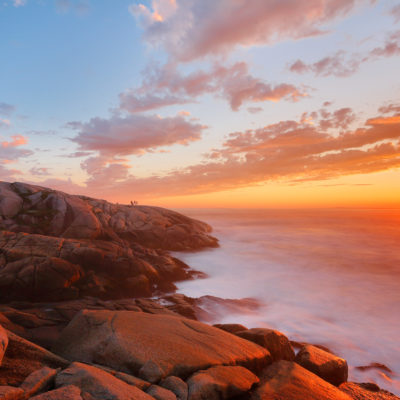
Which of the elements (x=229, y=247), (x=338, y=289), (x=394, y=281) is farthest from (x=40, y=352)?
(x=229, y=247)

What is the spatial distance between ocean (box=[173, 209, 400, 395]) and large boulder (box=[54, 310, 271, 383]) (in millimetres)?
4861

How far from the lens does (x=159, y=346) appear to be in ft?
19.6

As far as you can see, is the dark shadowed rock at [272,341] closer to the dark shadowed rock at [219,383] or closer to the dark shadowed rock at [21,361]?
the dark shadowed rock at [219,383]

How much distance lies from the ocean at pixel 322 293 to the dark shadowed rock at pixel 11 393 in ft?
29.8

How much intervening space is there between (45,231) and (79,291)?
7757 mm

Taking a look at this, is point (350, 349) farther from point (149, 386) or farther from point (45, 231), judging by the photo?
point (45, 231)

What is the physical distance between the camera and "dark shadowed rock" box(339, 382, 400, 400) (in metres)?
6.36

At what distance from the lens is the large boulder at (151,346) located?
5.51 metres

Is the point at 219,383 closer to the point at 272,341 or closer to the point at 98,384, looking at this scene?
the point at 98,384

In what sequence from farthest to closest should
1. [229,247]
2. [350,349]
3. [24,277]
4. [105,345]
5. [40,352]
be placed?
[229,247] → [24,277] → [350,349] → [105,345] → [40,352]

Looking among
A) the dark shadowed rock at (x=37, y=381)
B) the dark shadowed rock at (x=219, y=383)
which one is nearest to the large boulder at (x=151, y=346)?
the dark shadowed rock at (x=219, y=383)

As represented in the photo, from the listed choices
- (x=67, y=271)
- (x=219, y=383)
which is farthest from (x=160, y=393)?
(x=67, y=271)

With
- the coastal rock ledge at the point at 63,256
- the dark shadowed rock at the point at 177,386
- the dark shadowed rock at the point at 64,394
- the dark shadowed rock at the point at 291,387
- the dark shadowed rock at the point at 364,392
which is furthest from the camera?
the coastal rock ledge at the point at 63,256

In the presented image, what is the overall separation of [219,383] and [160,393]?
3.95ft
